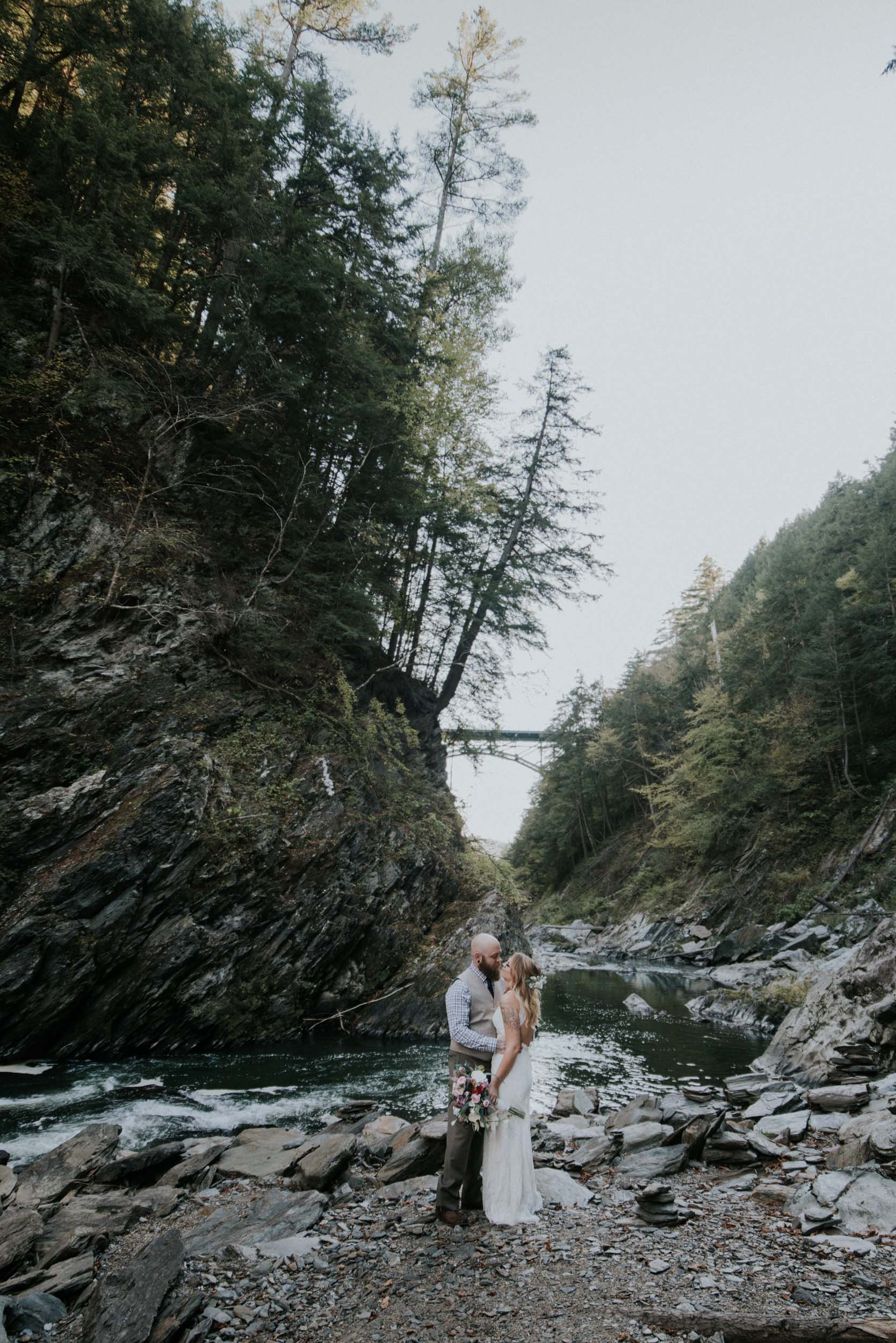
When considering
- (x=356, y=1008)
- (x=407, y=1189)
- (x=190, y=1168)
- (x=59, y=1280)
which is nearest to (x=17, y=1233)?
(x=59, y=1280)

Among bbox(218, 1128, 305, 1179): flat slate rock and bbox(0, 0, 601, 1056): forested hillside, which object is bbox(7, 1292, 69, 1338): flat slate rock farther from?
bbox(0, 0, 601, 1056): forested hillside

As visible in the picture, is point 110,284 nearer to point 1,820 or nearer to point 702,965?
point 1,820

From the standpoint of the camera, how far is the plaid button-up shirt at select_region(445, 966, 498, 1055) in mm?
5055

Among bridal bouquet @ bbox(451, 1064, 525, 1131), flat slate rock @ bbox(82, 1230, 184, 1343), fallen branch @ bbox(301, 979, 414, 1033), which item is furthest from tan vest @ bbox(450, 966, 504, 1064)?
fallen branch @ bbox(301, 979, 414, 1033)

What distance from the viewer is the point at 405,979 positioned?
43.2 ft

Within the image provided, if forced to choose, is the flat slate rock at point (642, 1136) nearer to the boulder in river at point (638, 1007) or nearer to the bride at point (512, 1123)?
the bride at point (512, 1123)

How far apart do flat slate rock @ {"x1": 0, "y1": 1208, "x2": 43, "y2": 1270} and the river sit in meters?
2.14

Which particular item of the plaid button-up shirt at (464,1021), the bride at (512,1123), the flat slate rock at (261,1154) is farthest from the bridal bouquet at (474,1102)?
the flat slate rock at (261,1154)

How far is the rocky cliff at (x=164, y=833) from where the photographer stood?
29.9ft

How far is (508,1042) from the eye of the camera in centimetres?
503

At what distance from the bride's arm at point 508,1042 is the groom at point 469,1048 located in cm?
9

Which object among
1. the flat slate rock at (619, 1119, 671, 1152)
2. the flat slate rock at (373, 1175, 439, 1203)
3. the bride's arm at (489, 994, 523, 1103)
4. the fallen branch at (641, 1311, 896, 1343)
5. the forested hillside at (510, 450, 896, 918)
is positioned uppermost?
the forested hillside at (510, 450, 896, 918)

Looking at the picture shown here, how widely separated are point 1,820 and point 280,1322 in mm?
7747

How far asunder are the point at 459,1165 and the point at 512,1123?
0.53 meters
